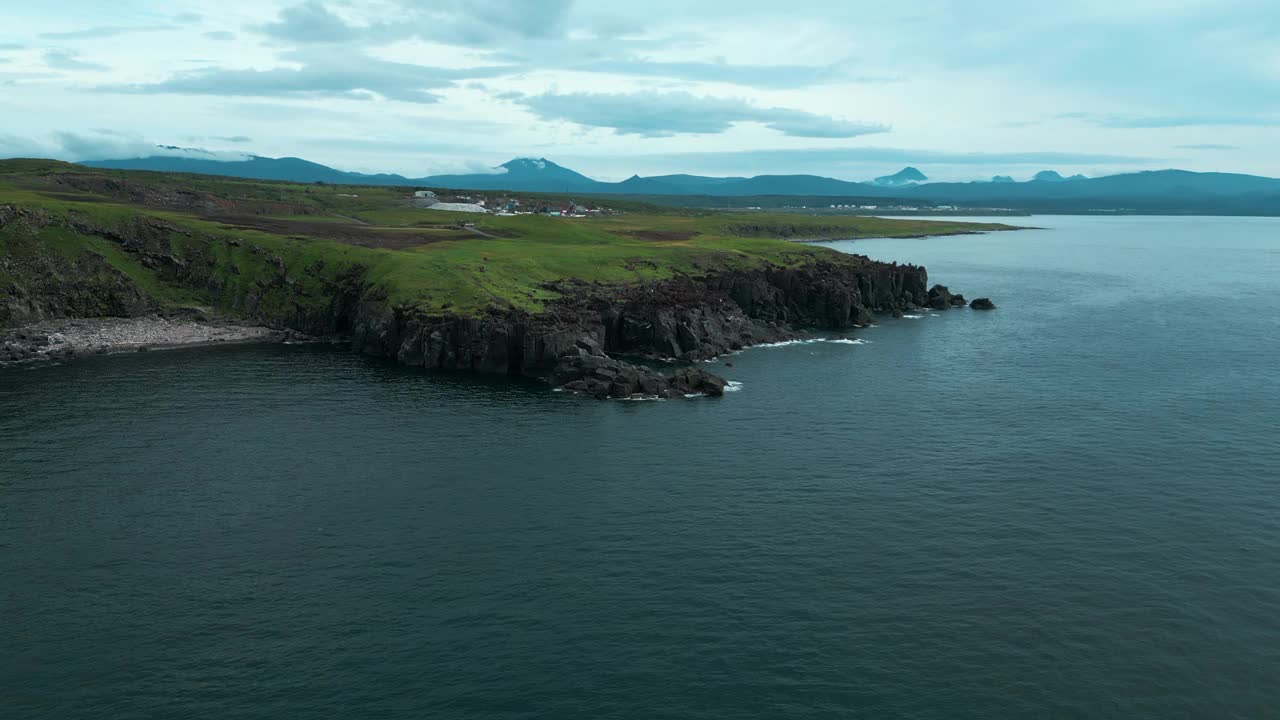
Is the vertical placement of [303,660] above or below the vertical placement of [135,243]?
below

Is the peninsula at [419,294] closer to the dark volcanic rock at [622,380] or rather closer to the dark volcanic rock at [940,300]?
the dark volcanic rock at [622,380]

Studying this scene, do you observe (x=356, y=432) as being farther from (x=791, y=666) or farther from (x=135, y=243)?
(x=135, y=243)

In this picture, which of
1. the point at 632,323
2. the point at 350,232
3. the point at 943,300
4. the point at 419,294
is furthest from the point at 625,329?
the point at 943,300

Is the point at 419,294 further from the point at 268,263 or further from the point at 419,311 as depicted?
the point at 268,263

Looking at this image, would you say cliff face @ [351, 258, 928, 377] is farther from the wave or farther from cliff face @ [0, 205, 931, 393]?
the wave

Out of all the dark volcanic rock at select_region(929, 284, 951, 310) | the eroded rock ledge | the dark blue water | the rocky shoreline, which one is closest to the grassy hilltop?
the eroded rock ledge

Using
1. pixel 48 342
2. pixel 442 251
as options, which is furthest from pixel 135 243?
pixel 442 251

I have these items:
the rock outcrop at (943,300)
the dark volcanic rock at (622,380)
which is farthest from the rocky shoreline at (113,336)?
the rock outcrop at (943,300)

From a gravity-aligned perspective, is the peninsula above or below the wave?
above
